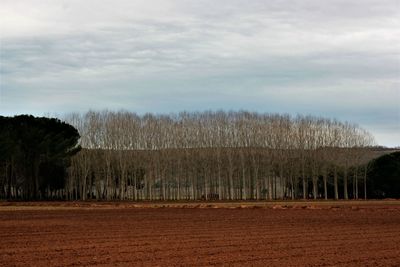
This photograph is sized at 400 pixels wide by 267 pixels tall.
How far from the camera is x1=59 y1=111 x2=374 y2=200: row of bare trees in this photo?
122062mm

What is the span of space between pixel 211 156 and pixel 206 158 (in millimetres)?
1085

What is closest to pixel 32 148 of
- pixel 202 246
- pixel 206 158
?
pixel 206 158

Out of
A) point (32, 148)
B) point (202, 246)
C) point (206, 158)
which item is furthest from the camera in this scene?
point (206, 158)

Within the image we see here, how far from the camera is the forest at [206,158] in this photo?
120812 millimetres

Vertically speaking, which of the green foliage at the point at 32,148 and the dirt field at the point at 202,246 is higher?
the green foliage at the point at 32,148

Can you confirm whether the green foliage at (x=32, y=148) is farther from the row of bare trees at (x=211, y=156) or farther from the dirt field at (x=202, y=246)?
the dirt field at (x=202, y=246)

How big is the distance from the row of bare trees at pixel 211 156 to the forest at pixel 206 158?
0.20 meters

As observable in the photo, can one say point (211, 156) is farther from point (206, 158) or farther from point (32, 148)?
point (32, 148)

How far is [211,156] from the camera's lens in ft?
410

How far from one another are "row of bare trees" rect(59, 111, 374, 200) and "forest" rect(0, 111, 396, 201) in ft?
0.67

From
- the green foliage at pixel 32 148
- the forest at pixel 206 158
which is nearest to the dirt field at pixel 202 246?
the green foliage at pixel 32 148

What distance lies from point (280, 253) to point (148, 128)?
11057 centimetres

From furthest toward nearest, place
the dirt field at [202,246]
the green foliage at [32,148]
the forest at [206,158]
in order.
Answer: the forest at [206,158] → the green foliage at [32,148] → the dirt field at [202,246]

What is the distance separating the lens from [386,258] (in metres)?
19.7
